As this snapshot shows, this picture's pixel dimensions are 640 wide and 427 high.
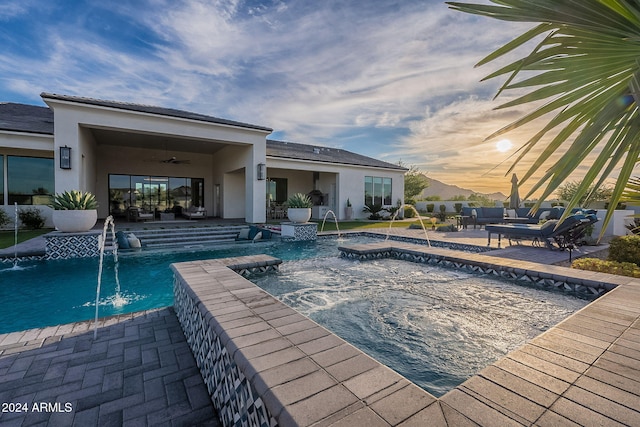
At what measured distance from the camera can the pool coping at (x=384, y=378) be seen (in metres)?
1.35

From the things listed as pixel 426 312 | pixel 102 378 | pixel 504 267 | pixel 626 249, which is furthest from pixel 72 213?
pixel 626 249

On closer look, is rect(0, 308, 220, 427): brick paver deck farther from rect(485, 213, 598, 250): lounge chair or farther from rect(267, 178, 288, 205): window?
rect(267, 178, 288, 205): window

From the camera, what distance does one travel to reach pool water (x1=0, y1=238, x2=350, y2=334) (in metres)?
4.23

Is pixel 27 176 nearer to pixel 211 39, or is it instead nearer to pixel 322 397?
pixel 211 39

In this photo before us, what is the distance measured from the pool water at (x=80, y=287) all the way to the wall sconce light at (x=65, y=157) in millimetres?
3576

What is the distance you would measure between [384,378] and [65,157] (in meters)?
11.7

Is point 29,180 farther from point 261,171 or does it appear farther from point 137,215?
point 261,171

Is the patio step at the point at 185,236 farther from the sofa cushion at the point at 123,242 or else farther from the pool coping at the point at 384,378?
the pool coping at the point at 384,378

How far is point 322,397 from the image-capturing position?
1426 mm

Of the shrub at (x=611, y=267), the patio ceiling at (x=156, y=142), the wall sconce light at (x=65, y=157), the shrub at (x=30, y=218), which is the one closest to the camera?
the shrub at (x=611, y=267)

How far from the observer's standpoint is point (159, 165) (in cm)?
1680

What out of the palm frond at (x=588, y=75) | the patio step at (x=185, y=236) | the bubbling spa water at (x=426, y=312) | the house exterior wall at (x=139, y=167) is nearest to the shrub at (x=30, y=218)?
the house exterior wall at (x=139, y=167)

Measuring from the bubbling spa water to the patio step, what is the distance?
216 inches

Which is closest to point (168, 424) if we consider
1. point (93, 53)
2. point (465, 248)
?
point (465, 248)
